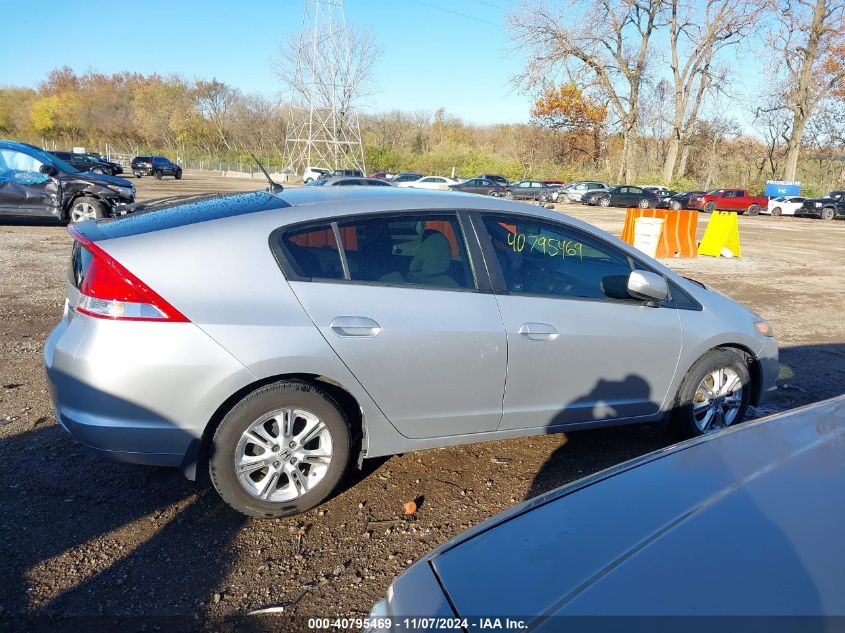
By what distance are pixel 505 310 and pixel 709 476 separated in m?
1.71

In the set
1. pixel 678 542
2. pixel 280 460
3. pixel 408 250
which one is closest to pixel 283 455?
pixel 280 460

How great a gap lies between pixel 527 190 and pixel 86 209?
34.1 meters

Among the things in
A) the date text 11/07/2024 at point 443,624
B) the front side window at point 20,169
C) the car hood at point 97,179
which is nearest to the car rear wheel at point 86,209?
the car hood at point 97,179

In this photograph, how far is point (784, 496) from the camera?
1883 mm

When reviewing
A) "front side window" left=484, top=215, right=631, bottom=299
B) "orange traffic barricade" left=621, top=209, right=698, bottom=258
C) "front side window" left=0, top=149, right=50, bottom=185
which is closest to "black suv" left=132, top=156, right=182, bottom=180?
"front side window" left=0, top=149, right=50, bottom=185

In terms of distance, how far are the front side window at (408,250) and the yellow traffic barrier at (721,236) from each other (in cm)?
1354

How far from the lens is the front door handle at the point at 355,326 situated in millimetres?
3287

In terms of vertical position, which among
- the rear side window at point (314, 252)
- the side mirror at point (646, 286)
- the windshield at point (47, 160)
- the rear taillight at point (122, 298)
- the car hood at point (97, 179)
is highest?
the windshield at point (47, 160)

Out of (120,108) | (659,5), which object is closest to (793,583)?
(659,5)

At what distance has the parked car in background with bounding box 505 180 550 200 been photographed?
1727 inches

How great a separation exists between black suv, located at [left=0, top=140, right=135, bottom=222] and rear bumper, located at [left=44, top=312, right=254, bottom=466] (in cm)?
1222

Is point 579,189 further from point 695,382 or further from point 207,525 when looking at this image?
point 207,525

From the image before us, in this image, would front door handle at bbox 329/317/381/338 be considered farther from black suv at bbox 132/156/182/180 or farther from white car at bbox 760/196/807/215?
black suv at bbox 132/156/182/180

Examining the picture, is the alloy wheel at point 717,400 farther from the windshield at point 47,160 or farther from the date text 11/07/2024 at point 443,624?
the windshield at point 47,160
